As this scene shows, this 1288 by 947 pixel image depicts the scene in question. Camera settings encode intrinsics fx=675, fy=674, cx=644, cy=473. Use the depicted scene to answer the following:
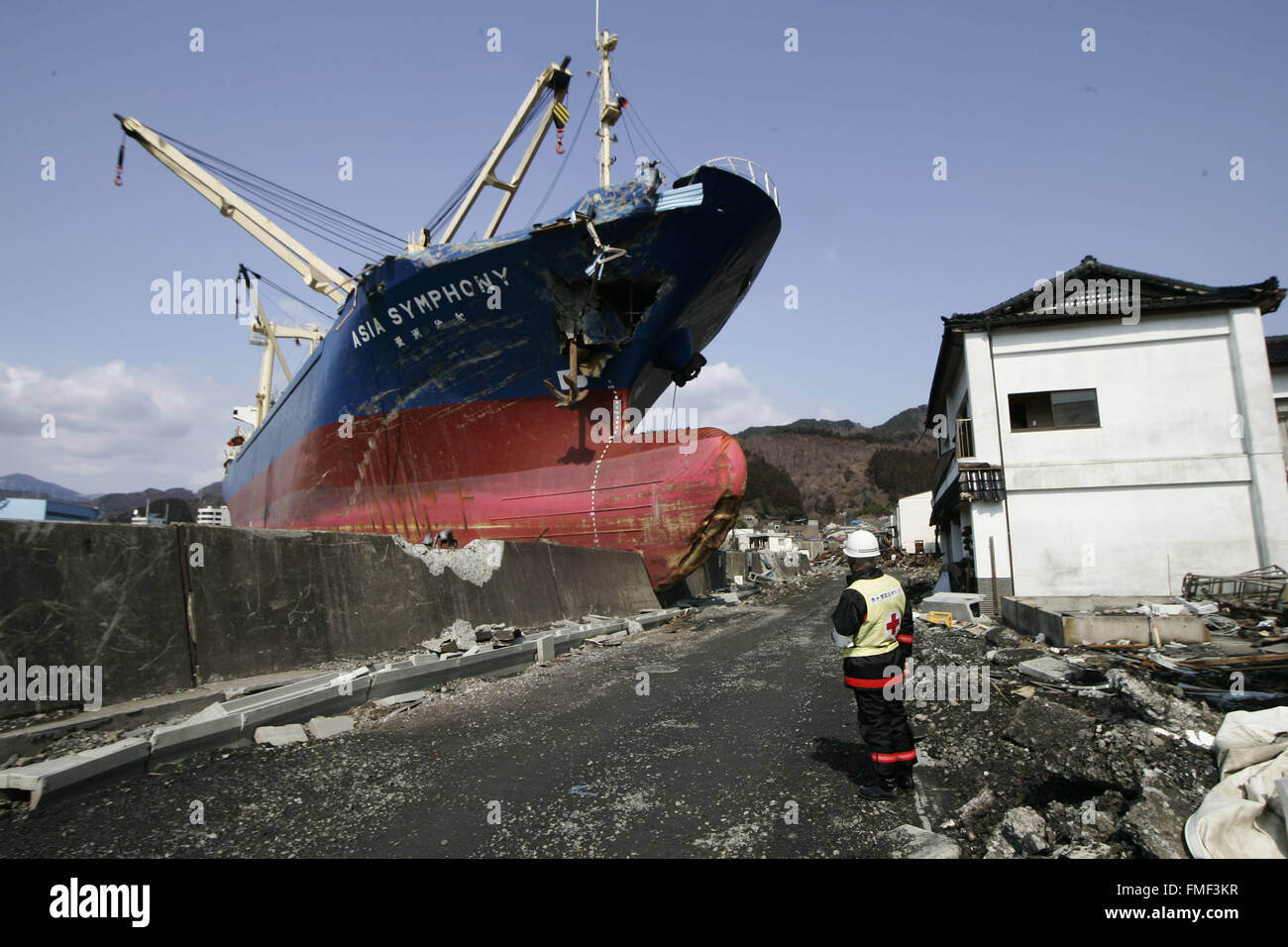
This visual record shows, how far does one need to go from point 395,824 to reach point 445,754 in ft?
4.06

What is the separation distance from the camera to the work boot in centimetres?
365

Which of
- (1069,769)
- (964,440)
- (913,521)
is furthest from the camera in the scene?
(913,521)

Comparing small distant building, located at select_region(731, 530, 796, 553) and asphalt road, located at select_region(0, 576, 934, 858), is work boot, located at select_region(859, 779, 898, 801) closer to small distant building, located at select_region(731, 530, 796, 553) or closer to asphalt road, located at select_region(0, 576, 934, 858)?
asphalt road, located at select_region(0, 576, 934, 858)

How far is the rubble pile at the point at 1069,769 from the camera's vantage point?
284cm

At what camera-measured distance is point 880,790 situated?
3664 mm

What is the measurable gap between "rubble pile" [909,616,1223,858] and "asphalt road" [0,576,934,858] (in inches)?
15.3

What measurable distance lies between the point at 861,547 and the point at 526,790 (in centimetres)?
247

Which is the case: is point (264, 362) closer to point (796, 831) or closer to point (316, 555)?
point (316, 555)

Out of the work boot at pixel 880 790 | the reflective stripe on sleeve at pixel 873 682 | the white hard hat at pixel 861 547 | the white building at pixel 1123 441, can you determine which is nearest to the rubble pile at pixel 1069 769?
the work boot at pixel 880 790

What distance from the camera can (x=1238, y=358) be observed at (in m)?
12.4

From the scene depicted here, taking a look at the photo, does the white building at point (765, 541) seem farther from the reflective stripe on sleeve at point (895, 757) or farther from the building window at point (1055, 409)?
the reflective stripe on sleeve at point (895, 757)

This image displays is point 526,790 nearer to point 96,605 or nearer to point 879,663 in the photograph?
point 879,663

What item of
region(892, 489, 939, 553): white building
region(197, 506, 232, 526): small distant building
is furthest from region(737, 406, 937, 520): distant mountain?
region(197, 506, 232, 526): small distant building

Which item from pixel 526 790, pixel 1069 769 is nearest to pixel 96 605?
pixel 526 790
